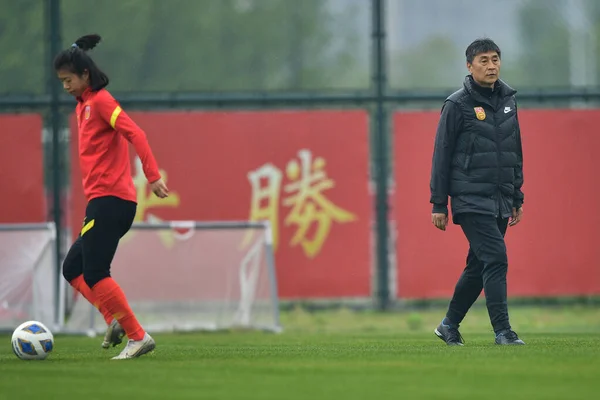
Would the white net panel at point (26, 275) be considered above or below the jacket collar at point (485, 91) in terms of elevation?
below


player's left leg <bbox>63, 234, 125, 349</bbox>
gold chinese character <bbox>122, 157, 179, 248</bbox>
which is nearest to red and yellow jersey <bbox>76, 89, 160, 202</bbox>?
player's left leg <bbox>63, 234, 125, 349</bbox>

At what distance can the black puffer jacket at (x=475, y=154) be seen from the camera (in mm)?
9344

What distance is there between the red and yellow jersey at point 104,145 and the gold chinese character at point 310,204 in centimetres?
676

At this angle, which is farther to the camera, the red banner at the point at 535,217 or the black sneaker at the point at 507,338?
the red banner at the point at 535,217

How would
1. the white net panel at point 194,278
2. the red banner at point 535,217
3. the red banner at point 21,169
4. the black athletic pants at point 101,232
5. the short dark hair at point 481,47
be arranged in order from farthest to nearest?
1. the red banner at point 535,217
2. the red banner at point 21,169
3. the white net panel at point 194,278
4. the short dark hair at point 481,47
5. the black athletic pants at point 101,232

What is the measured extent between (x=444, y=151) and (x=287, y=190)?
21.0 feet

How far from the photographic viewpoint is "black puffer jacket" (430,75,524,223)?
368 inches

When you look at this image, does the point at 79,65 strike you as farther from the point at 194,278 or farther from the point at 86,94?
the point at 194,278

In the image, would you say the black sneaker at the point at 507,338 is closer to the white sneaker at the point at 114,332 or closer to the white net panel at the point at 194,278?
the white sneaker at the point at 114,332

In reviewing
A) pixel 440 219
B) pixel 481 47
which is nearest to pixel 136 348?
pixel 440 219

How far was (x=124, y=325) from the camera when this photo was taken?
8.76 meters

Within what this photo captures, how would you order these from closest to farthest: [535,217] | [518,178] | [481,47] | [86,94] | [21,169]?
[86,94] → [481,47] → [518,178] → [21,169] → [535,217]

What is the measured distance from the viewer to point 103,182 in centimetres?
874

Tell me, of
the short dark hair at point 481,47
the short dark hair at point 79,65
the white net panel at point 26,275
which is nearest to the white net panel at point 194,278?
the white net panel at point 26,275
